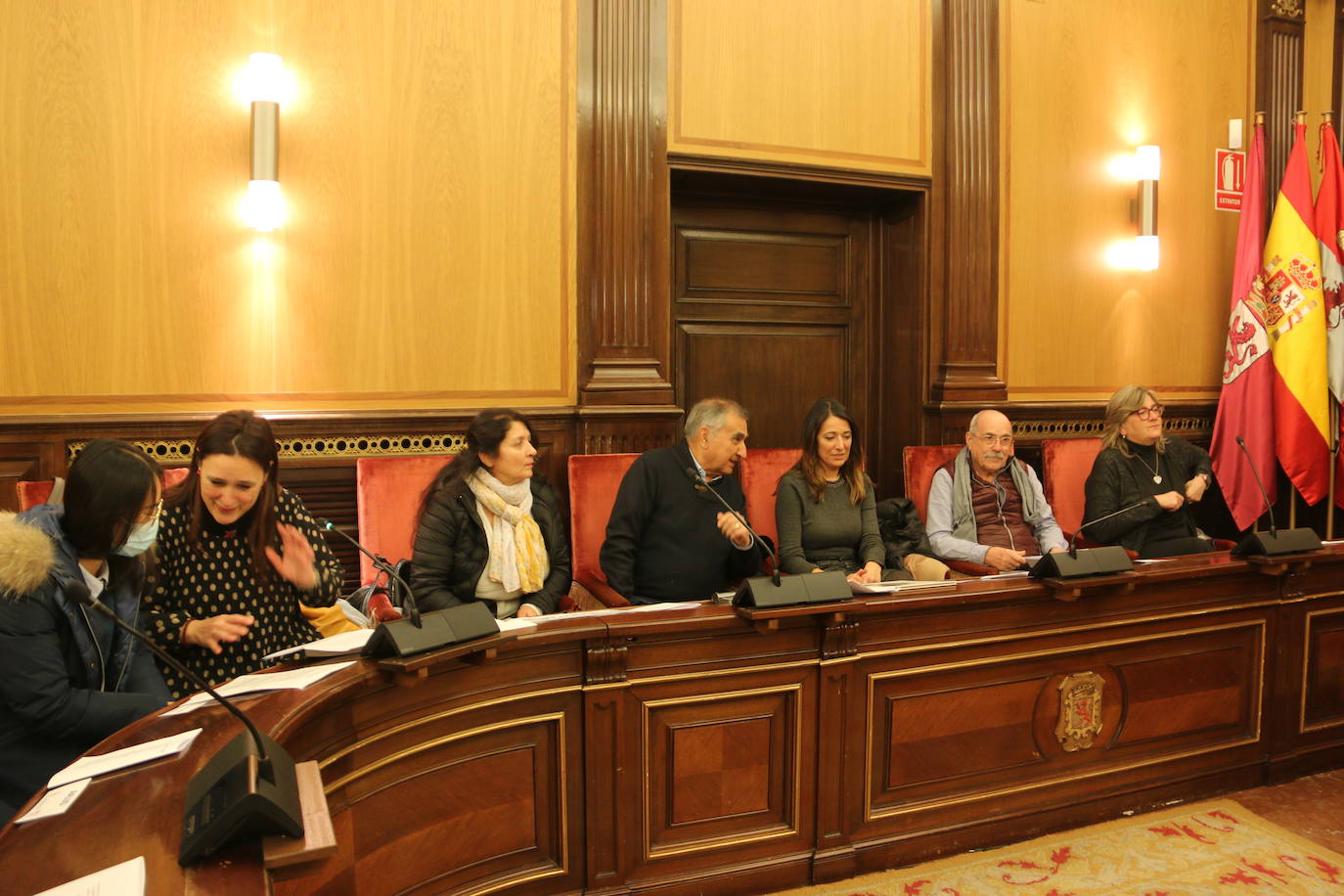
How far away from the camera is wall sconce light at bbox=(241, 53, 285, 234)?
329 cm

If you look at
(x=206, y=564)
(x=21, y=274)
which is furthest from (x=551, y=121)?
(x=206, y=564)

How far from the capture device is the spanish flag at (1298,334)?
4.53m

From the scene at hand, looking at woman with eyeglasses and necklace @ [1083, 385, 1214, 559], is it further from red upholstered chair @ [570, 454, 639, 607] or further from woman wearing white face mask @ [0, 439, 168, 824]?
woman wearing white face mask @ [0, 439, 168, 824]

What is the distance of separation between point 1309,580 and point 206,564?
131 inches

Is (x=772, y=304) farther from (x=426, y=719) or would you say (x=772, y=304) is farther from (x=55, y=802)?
(x=55, y=802)

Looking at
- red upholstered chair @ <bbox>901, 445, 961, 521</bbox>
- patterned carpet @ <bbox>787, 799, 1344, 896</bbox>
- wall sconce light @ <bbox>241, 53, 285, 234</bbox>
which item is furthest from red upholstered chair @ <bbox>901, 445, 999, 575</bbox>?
wall sconce light @ <bbox>241, 53, 285, 234</bbox>

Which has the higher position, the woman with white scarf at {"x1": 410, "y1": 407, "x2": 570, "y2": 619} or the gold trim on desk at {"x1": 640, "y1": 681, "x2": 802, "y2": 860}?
the woman with white scarf at {"x1": 410, "y1": 407, "x2": 570, "y2": 619}

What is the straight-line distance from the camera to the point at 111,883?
107 cm

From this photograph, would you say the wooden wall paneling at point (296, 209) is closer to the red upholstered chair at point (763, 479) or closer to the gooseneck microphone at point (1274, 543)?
the red upholstered chair at point (763, 479)

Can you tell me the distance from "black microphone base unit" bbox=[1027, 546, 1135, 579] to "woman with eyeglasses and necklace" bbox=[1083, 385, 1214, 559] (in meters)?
0.97

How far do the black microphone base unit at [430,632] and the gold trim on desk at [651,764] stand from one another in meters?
0.50

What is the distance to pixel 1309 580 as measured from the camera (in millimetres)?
3234

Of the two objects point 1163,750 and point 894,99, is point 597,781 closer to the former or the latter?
point 1163,750

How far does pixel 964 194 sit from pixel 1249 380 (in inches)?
66.6
